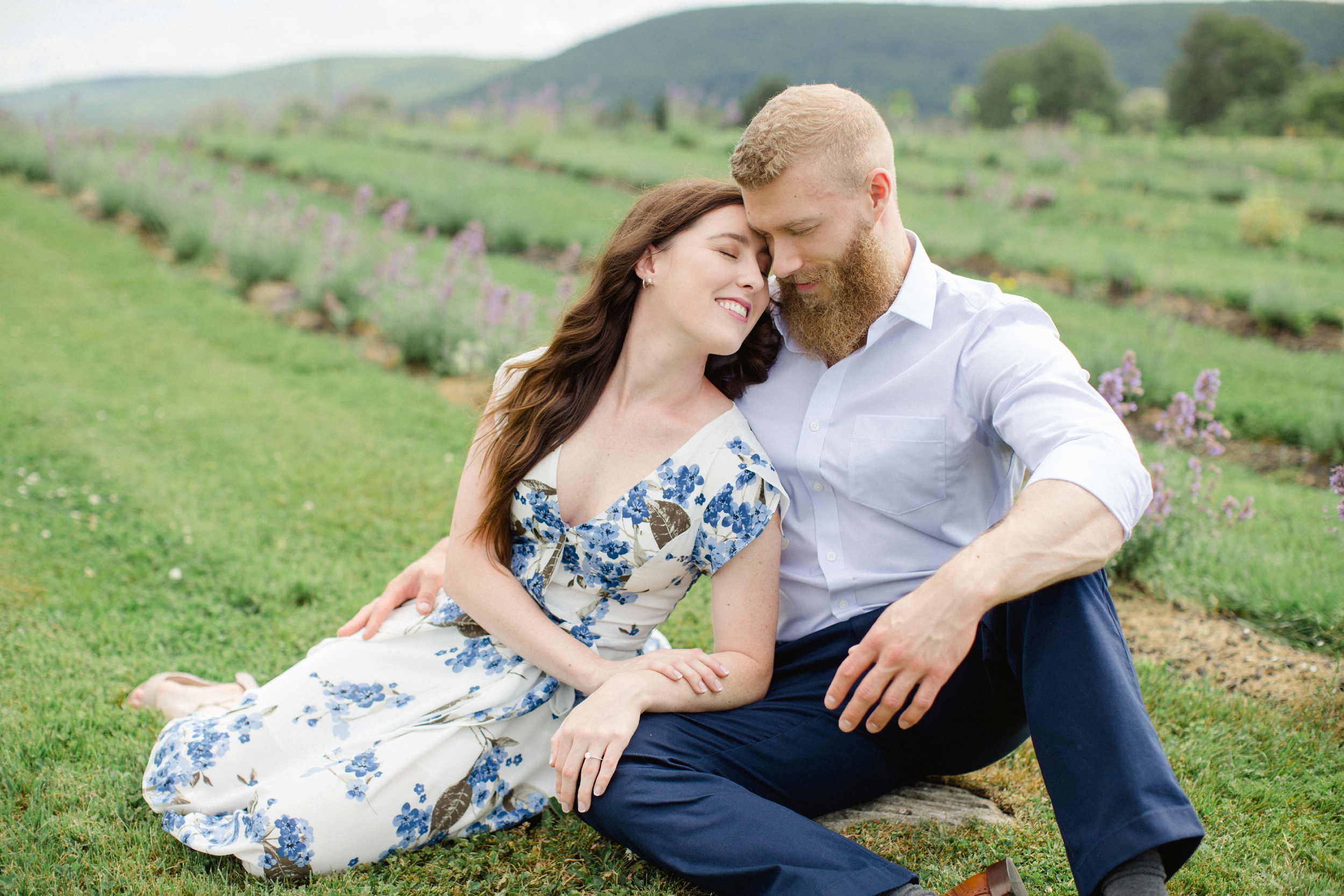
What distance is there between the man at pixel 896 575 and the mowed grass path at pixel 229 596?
39cm

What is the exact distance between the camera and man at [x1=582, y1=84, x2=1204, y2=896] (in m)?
1.76

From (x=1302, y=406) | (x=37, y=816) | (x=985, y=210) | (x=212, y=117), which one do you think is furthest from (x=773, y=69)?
(x=37, y=816)

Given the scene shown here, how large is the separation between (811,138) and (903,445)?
818 millimetres

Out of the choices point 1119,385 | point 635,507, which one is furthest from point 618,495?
point 1119,385

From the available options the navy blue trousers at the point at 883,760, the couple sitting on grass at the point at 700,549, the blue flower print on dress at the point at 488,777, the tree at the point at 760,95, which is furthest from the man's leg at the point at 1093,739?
the tree at the point at 760,95

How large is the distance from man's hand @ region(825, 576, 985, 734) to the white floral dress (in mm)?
506

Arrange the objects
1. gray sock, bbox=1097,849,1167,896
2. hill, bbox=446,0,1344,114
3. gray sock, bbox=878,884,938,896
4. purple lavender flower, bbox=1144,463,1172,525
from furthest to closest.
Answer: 1. hill, bbox=446,0,1344,114
2. purple lavender flower, bbox=1144,463,1172,525
3. gray sock, bbox=878,884,938,896
4. gray sock, bbox=1097,849,1167,896

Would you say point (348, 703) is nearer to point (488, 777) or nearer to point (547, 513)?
point (488, 777)

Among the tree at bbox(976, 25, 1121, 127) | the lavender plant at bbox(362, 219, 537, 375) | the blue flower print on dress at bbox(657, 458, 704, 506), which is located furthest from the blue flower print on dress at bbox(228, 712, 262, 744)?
the tree at bbox(976, 25, 1121, 127)

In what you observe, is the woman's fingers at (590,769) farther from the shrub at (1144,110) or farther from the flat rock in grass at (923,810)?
the shrub at (1144,110)

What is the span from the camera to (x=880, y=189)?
2.42 metres

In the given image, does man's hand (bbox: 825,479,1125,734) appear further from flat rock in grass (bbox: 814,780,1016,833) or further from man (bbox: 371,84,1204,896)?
flat rock in grass (bbox: 814,780,1016,833)

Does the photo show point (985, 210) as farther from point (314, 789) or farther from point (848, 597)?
point (314, 789)

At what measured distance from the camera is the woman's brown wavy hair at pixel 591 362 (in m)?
2.37
